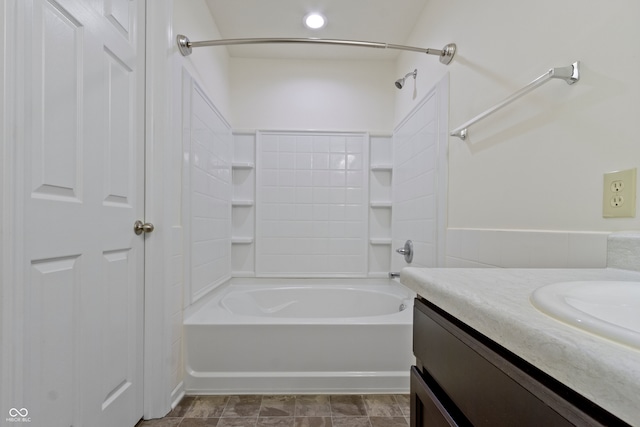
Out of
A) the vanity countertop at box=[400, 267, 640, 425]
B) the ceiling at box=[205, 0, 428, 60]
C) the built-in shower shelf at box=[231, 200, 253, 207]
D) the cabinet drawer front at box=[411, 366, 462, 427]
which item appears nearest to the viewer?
the vanity countertop at box=[400, 267, 640, 425]

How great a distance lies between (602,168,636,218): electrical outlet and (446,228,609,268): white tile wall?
61mm

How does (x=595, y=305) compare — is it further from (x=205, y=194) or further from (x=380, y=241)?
(x=380, y=241)

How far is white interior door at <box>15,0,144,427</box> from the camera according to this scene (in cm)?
81

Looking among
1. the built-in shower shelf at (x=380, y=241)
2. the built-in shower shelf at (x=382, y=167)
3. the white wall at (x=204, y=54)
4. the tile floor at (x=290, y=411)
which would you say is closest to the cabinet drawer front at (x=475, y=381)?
the tile floor at (x=290, y=411)

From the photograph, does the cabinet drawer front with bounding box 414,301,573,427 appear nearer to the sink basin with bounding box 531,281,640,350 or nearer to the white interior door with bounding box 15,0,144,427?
the sink basin with bounding box 531,281,640,350

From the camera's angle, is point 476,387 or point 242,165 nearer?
point 476,387

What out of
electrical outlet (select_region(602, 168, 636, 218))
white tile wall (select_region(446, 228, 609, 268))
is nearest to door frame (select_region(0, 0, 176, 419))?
white tile wall (select_region(446, 228, 609, 268))

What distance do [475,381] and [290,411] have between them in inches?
50.8

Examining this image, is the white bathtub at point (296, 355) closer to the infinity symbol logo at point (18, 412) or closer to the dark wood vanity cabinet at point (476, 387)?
the infinity symbol logo at point (18, 412)

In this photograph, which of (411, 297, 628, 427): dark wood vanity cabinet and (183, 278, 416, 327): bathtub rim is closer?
(411, 297, 628, 427): dark wood vanity cabinet

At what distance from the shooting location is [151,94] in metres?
1.36

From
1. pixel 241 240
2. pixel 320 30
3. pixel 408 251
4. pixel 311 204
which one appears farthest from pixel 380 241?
pixel 320 30

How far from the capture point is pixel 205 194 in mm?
1904

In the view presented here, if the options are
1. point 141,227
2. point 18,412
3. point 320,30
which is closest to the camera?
point 18,412
